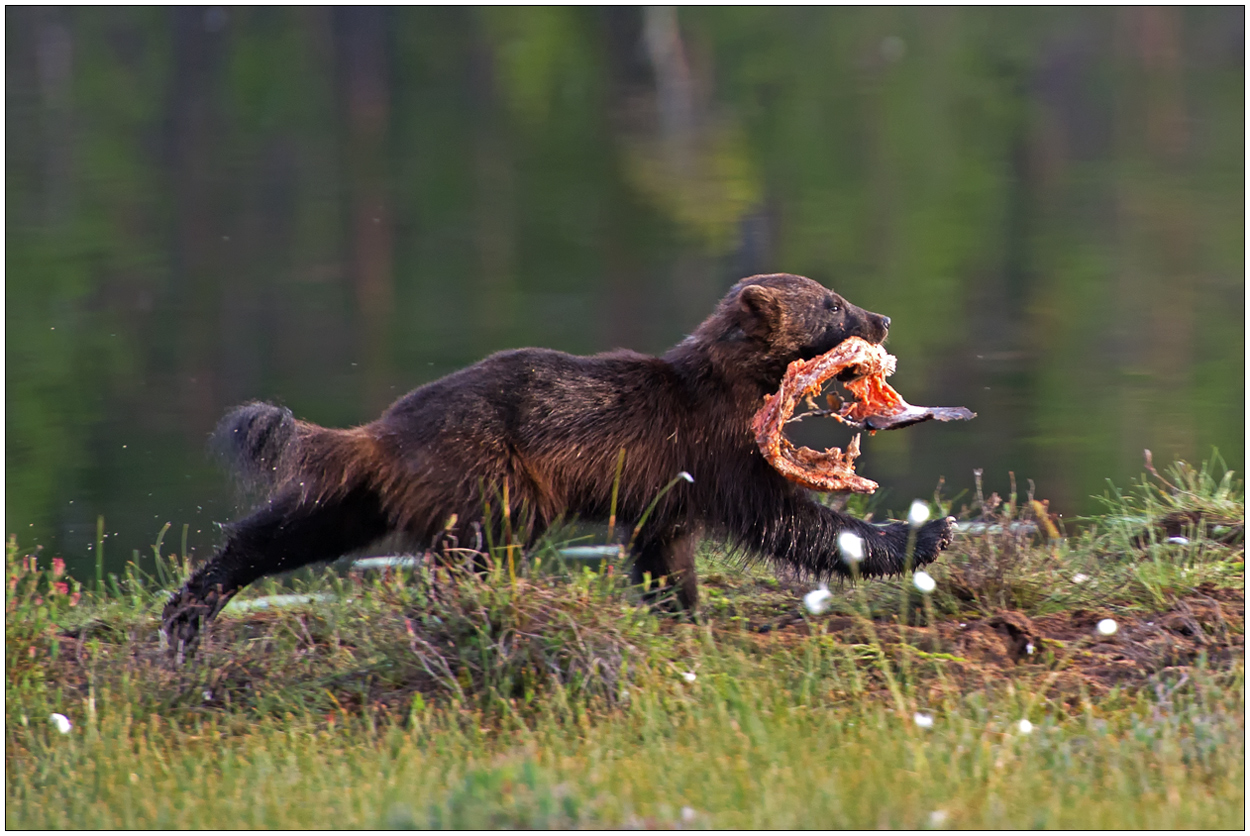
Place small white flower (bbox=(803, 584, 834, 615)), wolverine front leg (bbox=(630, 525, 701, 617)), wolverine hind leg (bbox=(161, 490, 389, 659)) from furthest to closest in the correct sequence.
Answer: wolverine front leg (bbox=(630, 525, 701, 617)) < wolverine hind leg (bbox=(161, 490, 389, 659)) < small white flower (bbox=(803, 584, 834, 615))

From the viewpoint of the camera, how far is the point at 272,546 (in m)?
6.12

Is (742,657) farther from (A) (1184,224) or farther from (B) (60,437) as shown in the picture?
(A) (1184,224)

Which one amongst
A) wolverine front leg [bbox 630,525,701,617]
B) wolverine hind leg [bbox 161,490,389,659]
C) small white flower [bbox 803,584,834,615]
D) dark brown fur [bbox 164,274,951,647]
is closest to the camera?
small white flower [bbox 803,584,834,615]

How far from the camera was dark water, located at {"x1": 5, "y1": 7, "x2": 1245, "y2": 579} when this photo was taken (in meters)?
11.3

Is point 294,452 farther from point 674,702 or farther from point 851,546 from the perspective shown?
point 851,546

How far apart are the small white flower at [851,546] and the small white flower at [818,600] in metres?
0.17

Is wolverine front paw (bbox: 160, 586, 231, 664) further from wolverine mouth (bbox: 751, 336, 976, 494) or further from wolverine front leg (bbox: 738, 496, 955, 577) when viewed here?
wolverine mouth (bbox: 751, 336, 976, 494)

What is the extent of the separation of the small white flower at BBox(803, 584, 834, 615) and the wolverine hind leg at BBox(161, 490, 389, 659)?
1.68 m

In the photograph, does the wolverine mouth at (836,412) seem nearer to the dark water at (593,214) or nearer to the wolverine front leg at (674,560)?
the wolverine front leg at (674,560)

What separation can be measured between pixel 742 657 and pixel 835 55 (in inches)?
819

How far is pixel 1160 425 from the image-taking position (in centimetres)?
1095

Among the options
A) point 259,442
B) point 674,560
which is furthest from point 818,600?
point 259,442

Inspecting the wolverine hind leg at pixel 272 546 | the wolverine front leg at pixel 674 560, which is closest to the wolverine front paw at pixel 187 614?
the wolverine hind leg at pixel 272 546

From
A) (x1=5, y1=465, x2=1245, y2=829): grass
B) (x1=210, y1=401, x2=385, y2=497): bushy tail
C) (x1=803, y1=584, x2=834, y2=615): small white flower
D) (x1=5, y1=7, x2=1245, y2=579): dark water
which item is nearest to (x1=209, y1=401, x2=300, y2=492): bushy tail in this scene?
(x1=210, y1=401, x2=385, y2=497): bushy tail
